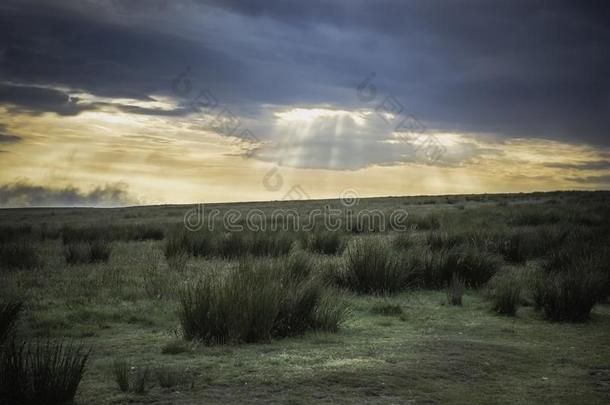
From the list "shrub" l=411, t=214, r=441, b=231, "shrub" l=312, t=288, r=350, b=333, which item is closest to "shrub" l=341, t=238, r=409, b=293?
"shrub" l=312, t=288, r=350, b=333

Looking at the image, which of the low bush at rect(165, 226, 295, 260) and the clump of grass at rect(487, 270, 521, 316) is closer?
the clump of grass at rect(487, 270, 521, 316)

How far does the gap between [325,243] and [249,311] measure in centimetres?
1027

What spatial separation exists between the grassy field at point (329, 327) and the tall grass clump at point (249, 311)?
2cm

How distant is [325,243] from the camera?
57.8 feet

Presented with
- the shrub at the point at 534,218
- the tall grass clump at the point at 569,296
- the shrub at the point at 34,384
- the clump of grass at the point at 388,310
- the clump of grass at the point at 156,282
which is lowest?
the clump of grass at the point at 156,282

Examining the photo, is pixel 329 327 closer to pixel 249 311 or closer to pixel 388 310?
pixel 249 311

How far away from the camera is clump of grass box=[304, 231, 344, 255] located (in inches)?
690

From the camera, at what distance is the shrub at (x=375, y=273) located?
37.9ft

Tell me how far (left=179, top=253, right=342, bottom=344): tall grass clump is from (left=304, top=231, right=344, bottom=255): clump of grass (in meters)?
9.10

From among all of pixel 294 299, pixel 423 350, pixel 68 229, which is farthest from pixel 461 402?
pixel 68 229

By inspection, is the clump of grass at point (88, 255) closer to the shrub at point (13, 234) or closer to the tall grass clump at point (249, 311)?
the shrub at point (13, 234)

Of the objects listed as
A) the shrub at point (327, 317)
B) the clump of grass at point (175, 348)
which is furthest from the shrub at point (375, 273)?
the clump of grass at point (175, 348)

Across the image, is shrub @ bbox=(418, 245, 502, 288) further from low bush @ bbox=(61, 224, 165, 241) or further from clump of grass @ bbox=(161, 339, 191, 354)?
low bush @ bbox=(61, 224, 165, 241)

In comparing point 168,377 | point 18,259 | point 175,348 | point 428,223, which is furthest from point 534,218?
point 168,377
